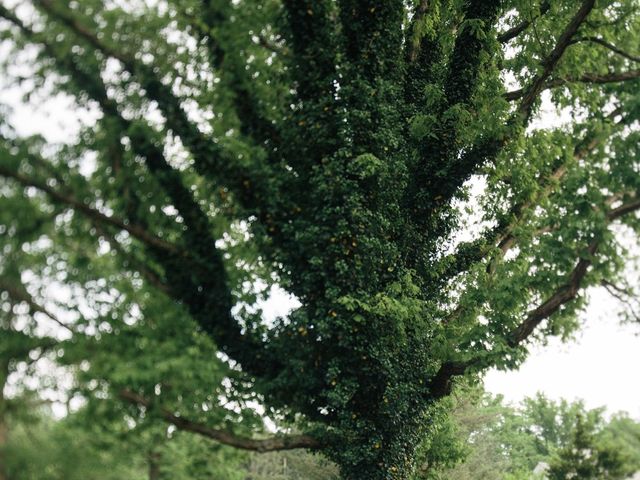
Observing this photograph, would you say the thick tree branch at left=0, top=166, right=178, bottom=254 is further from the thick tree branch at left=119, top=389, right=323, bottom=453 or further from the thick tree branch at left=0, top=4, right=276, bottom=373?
the thick tree branch at left=119, top=389, right=323, bottom=453

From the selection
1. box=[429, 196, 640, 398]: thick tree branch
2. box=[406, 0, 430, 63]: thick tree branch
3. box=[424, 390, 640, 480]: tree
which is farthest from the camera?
box=[424, 390, 640, 480]: tree

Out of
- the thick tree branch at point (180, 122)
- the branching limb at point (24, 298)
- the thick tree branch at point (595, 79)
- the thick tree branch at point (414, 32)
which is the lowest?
the branching limb at point (24, 298)

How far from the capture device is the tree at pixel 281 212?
30.9 ft

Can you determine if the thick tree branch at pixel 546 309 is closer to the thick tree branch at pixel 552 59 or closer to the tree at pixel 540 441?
the thick tree branch at pixel 552 59

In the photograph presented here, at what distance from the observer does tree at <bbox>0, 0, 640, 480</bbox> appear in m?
9.43

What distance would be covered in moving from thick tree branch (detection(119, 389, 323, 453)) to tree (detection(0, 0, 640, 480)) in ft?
0.10

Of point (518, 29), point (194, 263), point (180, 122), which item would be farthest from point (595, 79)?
point (194, 263)

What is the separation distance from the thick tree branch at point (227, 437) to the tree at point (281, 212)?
0.10 feet

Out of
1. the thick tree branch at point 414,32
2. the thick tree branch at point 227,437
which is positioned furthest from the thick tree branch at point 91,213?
the thick tree branch at point 414,32

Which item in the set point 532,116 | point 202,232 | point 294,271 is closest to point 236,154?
point 202,232

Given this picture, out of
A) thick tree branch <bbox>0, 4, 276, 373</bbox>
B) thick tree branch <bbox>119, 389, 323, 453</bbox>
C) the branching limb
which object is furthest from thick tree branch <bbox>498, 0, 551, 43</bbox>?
the branching limb

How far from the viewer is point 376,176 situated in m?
11.4

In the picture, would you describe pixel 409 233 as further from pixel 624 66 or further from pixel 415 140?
pixel 624 66

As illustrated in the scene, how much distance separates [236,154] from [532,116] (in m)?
7.60
